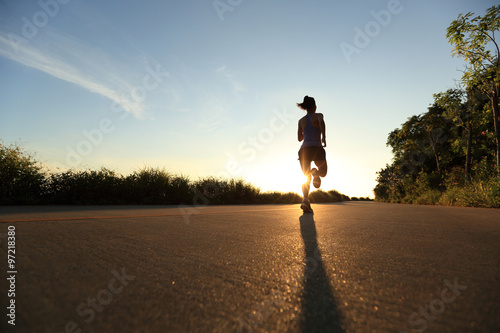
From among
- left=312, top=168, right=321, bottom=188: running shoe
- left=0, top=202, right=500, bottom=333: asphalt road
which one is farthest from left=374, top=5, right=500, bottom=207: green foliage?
left=0, top=202, right=500, bottom=333: asphalt road

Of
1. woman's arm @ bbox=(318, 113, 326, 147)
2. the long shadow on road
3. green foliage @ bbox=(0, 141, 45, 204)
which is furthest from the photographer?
green foliage @ bbox=(0, 141, 45, 204)

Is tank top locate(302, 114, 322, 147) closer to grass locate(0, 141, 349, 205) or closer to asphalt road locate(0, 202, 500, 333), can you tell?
asphalt road locate(0, 202, 500, 333)

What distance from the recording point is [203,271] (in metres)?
1.27

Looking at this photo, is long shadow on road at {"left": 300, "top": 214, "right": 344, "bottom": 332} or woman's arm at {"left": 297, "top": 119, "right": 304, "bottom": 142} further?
woman's arm at {"left": 297, "top": 119, "right": 304, "bottom": 142}

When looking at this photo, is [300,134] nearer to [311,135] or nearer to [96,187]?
[311,135]

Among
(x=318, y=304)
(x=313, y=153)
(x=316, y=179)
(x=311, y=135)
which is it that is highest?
(x=311, y=135)

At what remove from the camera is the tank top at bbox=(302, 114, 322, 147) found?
5594mm

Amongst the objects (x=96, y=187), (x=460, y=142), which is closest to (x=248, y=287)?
(x=96, y=187)

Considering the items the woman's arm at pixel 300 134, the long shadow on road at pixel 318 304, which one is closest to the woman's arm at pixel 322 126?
the woman's arm at pixel 300 134

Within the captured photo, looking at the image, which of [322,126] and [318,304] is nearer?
[318,304]

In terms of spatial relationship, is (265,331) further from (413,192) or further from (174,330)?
(413,192)

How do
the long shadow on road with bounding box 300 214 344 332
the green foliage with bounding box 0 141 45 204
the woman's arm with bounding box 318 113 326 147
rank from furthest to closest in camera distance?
the green foliage with bounding box 0 141 45 204, the woman's arm with bounding box 318 113 326 147, the long shadow on road with bounding box 300 214 344 332

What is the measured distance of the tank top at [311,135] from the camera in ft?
18.4

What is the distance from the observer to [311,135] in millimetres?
5621
